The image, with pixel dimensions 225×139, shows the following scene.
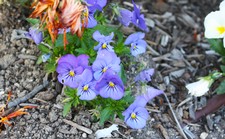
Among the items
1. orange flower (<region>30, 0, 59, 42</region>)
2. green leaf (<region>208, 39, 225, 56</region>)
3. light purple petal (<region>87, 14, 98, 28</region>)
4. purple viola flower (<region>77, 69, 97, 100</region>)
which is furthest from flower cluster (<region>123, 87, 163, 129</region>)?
green leaf (<region>208, 39, 225, 56</region>)

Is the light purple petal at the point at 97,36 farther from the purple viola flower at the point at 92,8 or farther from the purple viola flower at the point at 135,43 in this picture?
the purple viola flower at the point at 135,43

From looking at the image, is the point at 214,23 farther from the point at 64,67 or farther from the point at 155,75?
the point at 64,67

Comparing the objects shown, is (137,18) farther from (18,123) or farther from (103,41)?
(18,123)

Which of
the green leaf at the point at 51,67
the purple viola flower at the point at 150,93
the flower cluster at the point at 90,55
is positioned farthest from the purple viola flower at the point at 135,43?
the green leaf at the point at 51,67

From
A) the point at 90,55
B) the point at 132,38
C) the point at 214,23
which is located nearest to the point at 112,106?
the point at 90,55

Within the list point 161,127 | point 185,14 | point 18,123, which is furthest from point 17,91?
point 185,14

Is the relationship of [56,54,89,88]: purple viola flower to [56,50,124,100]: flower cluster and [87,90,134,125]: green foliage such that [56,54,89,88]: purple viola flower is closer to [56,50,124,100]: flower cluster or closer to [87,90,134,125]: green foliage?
[56,50,124,100]: flower cluster
